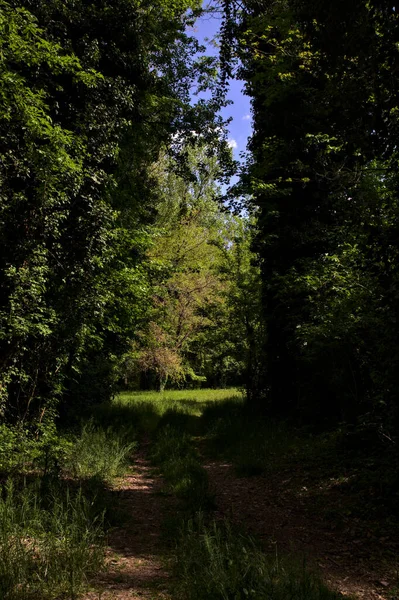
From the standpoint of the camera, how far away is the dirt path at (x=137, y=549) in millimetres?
3316

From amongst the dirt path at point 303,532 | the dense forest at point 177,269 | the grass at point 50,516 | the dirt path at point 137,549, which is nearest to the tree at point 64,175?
the dense forest at point 177,269

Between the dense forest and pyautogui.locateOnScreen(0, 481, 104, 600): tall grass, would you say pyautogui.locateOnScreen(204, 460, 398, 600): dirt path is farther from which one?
pyautogui.locateOnScreen(0, 481, 104, 600): tall grass

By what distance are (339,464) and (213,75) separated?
1273 centimetres

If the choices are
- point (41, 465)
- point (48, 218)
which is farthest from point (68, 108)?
point (41, 465)

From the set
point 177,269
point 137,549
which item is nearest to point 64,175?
point 137,549

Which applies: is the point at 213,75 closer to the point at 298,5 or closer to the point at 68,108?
the point at 68,108

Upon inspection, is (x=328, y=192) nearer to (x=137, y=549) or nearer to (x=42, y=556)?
(x=137, y=549)

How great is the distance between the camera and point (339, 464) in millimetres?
6516

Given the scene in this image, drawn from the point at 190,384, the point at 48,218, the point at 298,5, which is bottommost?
the point at 190,384

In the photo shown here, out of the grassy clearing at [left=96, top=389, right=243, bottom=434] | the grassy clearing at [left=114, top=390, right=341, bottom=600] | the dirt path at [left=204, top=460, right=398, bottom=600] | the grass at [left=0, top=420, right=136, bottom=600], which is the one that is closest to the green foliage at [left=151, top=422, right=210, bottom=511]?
the grassy clearing at [left=114, top=390, right=341, bottom=600]

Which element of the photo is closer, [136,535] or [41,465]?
[136,535]

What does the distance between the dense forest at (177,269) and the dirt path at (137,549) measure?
0.15 meters

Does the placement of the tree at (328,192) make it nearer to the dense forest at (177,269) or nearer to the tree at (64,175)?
the dense forest at (177,269)

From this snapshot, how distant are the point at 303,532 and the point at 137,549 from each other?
208 centimetres
